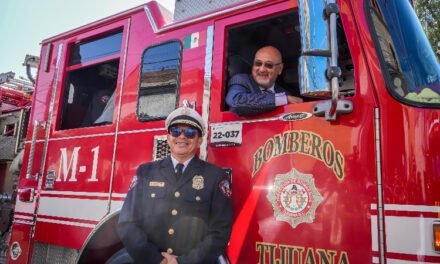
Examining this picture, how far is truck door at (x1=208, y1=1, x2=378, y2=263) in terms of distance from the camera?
73.1 inches

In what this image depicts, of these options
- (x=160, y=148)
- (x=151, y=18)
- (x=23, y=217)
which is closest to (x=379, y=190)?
(x=160, y=148)

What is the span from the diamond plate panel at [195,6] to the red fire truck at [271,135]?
0.03 feet

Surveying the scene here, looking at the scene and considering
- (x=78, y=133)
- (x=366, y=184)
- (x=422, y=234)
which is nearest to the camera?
(x=422, y=234)

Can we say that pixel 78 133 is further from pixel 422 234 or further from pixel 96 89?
pixel 422 234

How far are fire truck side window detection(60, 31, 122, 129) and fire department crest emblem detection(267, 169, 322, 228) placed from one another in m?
1.78

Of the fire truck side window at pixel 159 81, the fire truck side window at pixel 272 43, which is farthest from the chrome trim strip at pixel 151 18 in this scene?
the fire truck side window at pixel 272 43

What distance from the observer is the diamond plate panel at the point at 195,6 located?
8.92 feet

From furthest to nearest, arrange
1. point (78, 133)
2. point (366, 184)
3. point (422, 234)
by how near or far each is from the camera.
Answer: point (78, 133) < point (366, 184) < point (422, 234)

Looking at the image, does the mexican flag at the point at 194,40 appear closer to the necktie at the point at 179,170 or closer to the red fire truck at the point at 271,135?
the red fire truck at the point at 271,135

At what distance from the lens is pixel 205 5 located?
2797 millimetres

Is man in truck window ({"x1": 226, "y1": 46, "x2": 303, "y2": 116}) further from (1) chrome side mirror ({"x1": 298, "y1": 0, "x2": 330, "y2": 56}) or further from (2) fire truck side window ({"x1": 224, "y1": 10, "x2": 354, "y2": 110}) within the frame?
(1) chrome side mirror ({"x1": 298, "y1": 0, "x2": 330, "y2": 56})

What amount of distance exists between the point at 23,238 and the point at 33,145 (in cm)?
87

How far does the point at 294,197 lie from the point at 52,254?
7.45 feet

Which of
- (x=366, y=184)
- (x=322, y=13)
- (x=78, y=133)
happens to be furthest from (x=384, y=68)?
(x=78, y=133)
